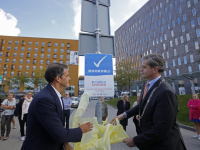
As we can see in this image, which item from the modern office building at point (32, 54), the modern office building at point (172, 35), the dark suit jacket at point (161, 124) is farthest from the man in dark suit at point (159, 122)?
the modern office building at point (32, 54)

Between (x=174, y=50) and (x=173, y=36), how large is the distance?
432 cm

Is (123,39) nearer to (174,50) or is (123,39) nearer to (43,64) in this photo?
(174,50)

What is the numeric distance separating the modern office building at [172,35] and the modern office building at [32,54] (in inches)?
1155

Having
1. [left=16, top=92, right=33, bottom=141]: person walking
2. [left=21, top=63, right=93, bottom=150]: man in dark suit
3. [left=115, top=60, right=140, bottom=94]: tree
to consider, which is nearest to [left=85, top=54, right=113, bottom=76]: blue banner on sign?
[left=21, top=63, right=93, bottom=150]: man in dark suit

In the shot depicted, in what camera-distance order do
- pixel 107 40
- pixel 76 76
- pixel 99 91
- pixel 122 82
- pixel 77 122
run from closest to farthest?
pixel 77 122 → pixel 99 91 → pixel 107 40 → pixel 122 82 → pixel 76 76

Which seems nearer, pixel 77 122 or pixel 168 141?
pixel 168 141

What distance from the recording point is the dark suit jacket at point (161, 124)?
138cm

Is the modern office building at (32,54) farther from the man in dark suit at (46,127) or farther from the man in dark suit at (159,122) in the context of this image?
the man in dark suit at (159,122)

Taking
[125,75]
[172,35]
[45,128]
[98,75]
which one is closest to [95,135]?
[45,128]

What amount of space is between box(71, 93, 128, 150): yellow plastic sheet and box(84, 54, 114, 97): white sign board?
1280 millimetres

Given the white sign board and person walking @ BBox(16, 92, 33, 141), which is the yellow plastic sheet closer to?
the white sign board

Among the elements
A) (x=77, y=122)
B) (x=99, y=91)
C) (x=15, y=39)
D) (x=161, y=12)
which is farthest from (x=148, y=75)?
(x=15, y=39)

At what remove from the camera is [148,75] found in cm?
188

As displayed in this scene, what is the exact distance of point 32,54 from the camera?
57469 millimetres
